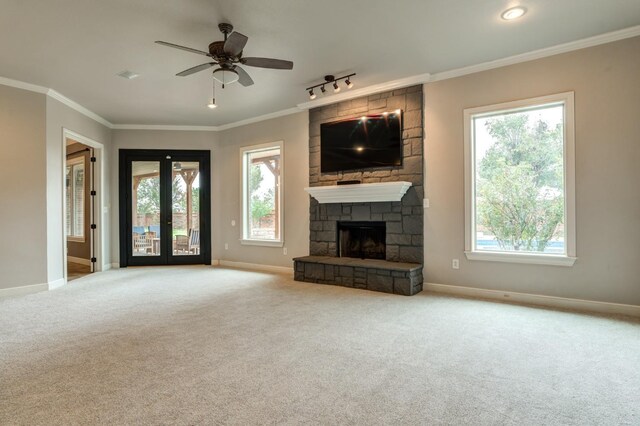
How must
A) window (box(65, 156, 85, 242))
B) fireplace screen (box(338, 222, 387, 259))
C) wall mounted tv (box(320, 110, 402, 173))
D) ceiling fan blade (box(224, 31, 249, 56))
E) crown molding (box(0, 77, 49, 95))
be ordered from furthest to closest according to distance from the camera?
window (box(65, 156, 85, 242)) → fireplace screen (box(338, 222, 387, 259)) → wall mounted tv (box(320, 110, 402, 173)) → crown molding (box(0, 77, 49, 95)) → ceiling fan blade (box(224, 31, 249, 56))

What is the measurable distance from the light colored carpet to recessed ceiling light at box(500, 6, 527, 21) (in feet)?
9.42

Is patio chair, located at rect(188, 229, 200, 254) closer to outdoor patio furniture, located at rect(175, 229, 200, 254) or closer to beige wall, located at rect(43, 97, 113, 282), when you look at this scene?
outdoor patio furniture, located at rect(175, 229, 200, 254)

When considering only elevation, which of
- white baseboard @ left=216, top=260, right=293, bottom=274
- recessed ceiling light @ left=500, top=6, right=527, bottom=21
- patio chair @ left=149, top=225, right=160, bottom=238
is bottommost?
white baseboard @ left=216, top=260, right=293, bottom=274

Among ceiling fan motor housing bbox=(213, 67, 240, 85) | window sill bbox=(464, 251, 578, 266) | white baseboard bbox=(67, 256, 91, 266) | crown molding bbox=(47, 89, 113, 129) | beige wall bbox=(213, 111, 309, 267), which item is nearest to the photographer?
ceiling fan motor housing bbox=(213, 67, 240, 85)

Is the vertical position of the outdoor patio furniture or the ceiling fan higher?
the ceiling fan

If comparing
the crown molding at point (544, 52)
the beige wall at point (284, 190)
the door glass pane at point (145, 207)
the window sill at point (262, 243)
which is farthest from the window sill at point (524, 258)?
the door glass pane at point (145, 207)

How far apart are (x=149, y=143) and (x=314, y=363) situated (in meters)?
6.30

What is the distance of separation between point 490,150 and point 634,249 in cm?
177

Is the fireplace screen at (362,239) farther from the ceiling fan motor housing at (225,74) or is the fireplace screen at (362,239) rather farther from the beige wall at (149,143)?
the beige wall at (149,143)

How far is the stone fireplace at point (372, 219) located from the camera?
15.3 feet

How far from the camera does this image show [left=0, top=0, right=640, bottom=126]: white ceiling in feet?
10.0

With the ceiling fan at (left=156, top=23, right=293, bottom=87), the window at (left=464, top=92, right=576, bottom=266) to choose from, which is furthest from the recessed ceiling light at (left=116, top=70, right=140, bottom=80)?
the window at (left=464, top=92, right=576, bottom=266)

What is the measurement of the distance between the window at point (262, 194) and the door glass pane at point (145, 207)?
1.88 m

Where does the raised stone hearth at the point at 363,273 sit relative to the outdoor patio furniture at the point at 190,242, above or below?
below
